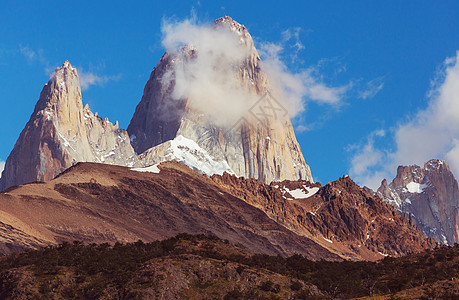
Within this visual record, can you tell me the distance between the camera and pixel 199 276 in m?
93.9

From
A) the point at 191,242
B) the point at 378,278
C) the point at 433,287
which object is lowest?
the point at 433,287

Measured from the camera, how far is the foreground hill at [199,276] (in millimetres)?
89375

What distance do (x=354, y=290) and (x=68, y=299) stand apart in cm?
3511

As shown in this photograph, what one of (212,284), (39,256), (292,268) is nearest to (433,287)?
(212,284)

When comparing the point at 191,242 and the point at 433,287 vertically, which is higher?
the point at 191,242

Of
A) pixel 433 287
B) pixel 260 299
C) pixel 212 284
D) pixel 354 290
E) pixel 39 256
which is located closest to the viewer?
pixel 433 287

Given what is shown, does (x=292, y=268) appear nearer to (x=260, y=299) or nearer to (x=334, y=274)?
(x=334, y=274)

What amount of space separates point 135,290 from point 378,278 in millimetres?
35783

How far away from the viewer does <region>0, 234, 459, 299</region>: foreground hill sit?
3519 inches

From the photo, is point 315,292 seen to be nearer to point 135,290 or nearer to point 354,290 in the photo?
point 354,290

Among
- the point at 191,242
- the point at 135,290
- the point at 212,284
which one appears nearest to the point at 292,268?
the point at 191,242

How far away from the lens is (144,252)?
112 metres

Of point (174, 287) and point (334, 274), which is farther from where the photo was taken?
point (334, 274)

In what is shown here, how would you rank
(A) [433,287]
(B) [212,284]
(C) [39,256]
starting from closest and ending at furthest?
(A) [433,287] → (B) [212,284] → (C) [39,256]
